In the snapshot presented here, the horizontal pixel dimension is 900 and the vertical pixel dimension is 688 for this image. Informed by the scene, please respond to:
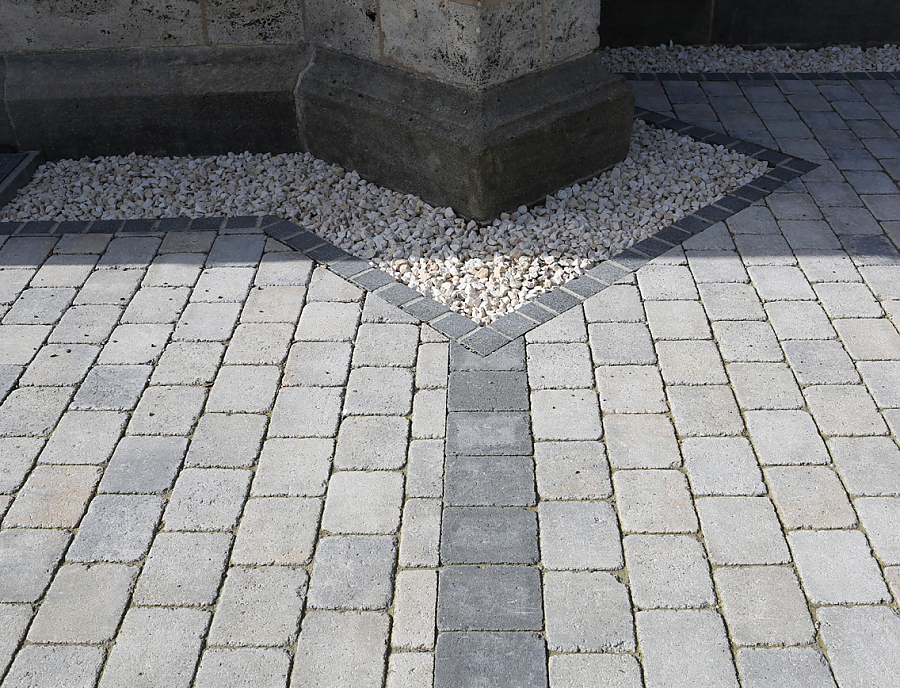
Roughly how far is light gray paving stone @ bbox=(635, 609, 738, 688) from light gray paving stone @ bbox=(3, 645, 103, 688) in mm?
1739

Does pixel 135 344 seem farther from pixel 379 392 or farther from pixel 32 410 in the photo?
pixel 379 392

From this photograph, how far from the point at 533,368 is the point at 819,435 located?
4.14 feet

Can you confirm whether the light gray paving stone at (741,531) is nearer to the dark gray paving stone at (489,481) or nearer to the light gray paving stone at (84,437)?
the dark gray paving stone at (489,481)

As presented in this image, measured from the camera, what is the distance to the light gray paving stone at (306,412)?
3.84 m

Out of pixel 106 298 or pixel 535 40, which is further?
pixel 535 40

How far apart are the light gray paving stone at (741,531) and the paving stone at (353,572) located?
1152mm

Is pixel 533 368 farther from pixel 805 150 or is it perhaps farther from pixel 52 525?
pixel 805 150

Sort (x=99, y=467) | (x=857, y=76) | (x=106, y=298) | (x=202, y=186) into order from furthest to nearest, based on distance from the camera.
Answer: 1. (x=857, y=76)
2. (x=202, y=186)
3. (x=106, y=298)
4. (x=99, y=467)

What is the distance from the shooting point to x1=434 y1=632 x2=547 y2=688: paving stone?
278 centimetres

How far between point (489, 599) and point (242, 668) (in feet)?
2.72

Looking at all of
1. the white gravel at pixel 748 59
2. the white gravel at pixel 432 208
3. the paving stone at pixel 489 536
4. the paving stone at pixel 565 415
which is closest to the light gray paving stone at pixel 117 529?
the paving stone at pixel 489 536

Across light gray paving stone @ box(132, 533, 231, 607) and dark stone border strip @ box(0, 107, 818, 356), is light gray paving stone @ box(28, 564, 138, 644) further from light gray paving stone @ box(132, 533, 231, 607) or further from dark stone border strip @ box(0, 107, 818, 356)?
dark stone border strip @ box(0, 107, 818, 356)

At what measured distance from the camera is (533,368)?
4203 mm

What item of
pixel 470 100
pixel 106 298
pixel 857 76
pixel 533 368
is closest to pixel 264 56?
pixel 470 100
